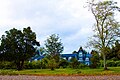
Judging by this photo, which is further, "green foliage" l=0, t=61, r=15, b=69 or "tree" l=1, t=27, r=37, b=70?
"green foliage" l=0, t=61, r=15, b=69

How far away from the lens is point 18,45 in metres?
79.0

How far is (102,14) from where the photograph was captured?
61.6 metres

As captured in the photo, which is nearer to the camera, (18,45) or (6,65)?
(18,45)

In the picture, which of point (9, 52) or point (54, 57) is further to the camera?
point (9, 52)

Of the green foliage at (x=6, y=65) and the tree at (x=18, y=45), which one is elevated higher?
the tree at (x=18, y=45)

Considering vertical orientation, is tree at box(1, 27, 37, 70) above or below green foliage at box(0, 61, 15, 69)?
above

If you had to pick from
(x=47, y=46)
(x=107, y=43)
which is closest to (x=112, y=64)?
(x=47, y=46)

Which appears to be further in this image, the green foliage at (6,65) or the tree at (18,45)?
the green foliage at (6,65)

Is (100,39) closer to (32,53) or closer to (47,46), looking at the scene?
(47,46)

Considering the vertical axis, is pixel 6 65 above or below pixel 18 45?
below

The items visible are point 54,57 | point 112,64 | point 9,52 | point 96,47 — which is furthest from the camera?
point 112,64

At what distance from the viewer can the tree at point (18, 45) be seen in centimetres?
7800

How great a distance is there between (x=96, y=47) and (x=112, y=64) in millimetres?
25563

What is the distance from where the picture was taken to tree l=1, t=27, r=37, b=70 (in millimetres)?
78000
